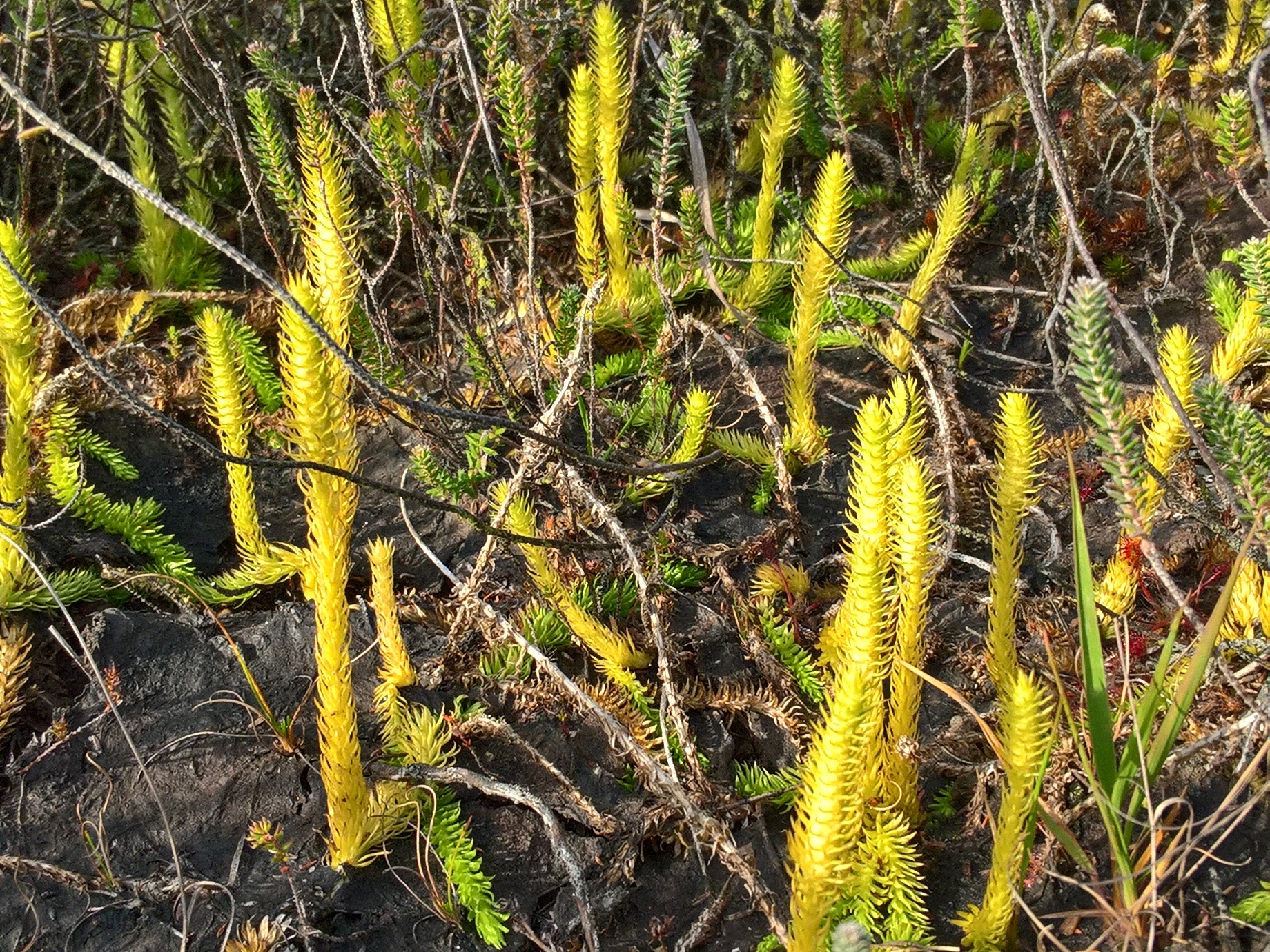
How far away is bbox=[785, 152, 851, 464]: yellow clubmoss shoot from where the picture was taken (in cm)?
253

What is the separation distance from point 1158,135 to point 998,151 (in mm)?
603

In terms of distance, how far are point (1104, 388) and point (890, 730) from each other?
827mm

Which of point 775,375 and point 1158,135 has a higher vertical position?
point 1158,135

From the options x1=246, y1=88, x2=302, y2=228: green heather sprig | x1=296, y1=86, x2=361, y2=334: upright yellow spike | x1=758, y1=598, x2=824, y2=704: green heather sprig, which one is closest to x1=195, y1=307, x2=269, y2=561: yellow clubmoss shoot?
x1=246, y1=88, x2=302, y2=228: green heather sprig

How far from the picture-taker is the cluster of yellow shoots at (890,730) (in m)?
1.41

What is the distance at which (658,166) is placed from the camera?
8.28ft

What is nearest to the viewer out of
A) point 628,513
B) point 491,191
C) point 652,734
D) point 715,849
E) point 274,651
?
point 715,849

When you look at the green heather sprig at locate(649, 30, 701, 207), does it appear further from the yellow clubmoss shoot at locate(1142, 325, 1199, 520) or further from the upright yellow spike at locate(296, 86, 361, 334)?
the yellow clubmoss shoot at locate(1142, 325, 1199, 520)

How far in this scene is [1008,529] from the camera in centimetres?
189

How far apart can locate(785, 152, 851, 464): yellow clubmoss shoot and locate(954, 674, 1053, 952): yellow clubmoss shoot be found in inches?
45.7

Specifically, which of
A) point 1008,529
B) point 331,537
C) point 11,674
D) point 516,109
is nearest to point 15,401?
point 11,674

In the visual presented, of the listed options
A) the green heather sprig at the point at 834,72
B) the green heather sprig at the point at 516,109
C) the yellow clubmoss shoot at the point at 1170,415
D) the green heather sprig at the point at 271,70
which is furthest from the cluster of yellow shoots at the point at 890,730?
the green heather sprig at the point at 271,70

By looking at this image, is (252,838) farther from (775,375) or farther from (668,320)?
(775,375)

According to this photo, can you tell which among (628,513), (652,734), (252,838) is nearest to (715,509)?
(628,513)
